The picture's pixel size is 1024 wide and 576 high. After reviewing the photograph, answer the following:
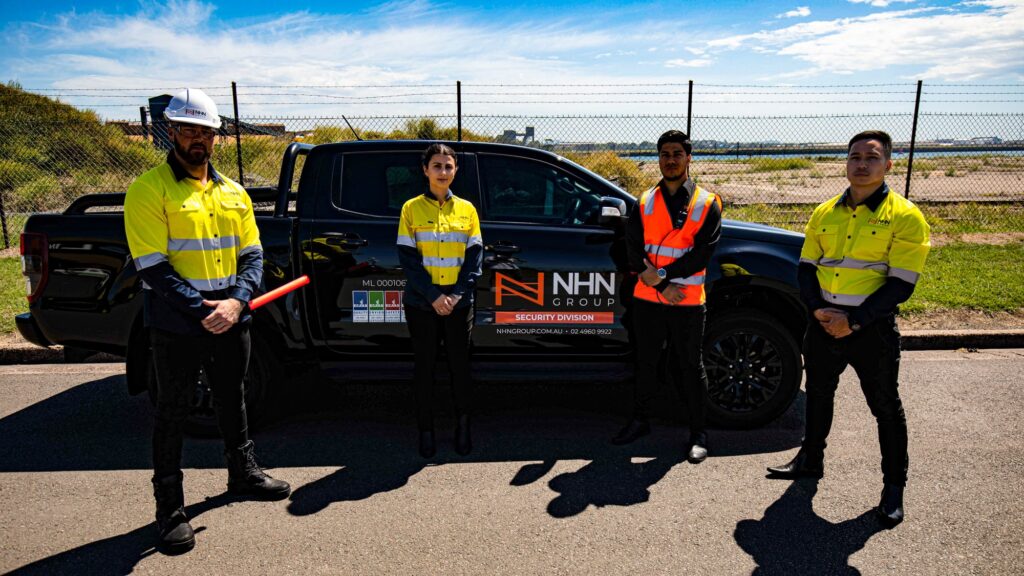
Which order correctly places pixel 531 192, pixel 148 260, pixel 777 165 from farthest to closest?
pixel 777 165
pixel 531 192
pixel 148 260

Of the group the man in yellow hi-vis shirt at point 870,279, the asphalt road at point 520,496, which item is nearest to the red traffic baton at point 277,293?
the asphalt road at point 520,496

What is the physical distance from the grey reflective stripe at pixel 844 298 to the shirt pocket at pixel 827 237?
20cm

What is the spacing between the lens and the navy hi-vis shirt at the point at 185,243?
295cm

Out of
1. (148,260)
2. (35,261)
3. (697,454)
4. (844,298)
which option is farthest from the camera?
(35,261)

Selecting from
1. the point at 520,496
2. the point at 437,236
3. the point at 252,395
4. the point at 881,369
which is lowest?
the point at 520,496

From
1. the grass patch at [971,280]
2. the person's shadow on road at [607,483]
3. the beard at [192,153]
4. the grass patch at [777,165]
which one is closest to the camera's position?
the beard at [192,153]

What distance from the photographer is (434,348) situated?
410 centimetres

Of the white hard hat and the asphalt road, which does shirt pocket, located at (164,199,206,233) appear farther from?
the asphalt road

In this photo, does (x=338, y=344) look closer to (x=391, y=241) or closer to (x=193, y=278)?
(x=391, y=241)

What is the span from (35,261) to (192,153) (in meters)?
1.93

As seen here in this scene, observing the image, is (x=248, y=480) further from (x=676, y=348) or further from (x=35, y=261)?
(x=676, y=348)

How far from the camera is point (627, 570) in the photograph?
2.88 meters

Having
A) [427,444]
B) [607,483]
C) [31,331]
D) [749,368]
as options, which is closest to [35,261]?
[31,331]

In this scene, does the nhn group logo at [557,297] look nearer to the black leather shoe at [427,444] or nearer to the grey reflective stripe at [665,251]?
the grey reflective stripe at [665,251]
